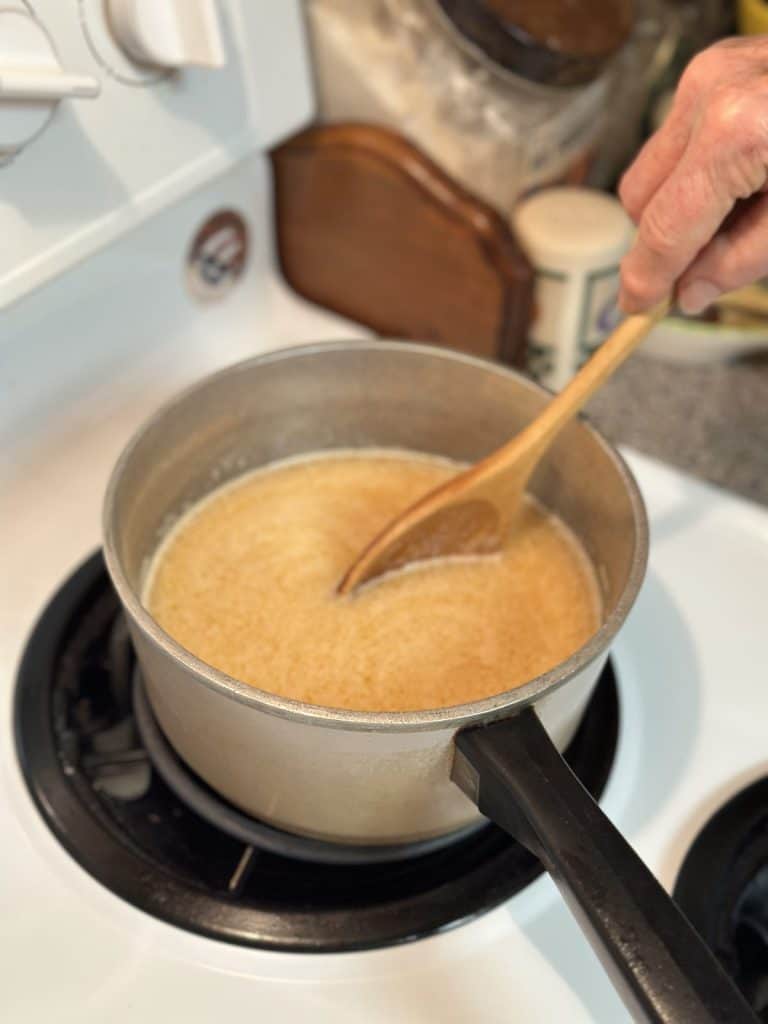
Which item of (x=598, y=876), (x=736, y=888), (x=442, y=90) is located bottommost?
(x=736, y=888)

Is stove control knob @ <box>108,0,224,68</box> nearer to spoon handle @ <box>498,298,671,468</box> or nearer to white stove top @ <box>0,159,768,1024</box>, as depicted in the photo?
white stove top @ <box>0,159,768,1024</box>

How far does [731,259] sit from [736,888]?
0.28 m

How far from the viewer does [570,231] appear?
60 cm

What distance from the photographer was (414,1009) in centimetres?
36

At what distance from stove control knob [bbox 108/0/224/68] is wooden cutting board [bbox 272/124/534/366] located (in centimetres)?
16

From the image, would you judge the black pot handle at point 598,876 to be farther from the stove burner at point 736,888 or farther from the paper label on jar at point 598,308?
the paper label on jar at point 598,308

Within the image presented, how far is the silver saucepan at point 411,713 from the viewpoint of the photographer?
0.95ft

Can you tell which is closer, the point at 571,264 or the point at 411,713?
the point at 411,713

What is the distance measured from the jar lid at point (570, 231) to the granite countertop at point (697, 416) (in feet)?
0.35

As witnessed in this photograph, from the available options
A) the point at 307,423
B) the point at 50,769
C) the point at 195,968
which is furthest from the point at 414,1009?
the point at 307,423

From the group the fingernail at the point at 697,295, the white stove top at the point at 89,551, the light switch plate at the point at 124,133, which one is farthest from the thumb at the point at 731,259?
the light switch plate at the point at 124,133

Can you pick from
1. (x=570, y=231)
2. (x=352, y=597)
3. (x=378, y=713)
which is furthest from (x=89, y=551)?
(x=570, y=231)

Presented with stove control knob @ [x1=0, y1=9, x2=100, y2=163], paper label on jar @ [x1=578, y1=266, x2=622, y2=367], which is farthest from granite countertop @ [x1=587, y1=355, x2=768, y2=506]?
stove control knob @ [x1=0, y1=9, x2=100, y2=163]

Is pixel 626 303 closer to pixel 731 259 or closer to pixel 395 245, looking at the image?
pixel 731 259
